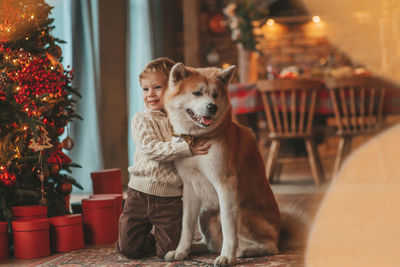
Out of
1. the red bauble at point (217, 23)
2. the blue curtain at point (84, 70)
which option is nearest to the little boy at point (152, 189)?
the blue curtain at point (84, 70)

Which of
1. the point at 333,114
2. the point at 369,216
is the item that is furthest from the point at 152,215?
the point at 333,114

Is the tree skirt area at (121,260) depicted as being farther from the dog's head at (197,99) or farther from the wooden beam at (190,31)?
the wooden beam at (190,31)

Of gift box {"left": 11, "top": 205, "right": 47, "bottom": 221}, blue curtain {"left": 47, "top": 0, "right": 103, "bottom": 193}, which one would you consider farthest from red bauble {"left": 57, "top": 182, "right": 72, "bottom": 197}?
blue curtain {"left": 47, "top": 0, "right": 103, "bottom": 193}

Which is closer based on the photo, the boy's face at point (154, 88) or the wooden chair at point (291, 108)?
the boy's face at point (154, 88)

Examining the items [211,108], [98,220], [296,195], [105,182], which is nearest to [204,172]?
[211,108]

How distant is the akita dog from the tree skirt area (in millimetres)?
52

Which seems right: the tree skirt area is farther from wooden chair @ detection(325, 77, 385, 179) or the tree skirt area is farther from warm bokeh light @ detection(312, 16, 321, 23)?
warm bokeh light @ detection(312, 16, 321, 23)

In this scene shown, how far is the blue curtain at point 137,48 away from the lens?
5.10 meters

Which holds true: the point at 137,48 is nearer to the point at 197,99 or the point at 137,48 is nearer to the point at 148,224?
the point at 148,224

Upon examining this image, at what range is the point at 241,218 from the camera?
2025 mm

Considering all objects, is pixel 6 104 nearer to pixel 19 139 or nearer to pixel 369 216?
pixel 19 139

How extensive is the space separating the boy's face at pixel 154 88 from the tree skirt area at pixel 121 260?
677mm

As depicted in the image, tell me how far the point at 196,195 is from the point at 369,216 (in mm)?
1361

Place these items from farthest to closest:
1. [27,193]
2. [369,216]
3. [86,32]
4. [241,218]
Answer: [86,32] < [369,216] < [27,193] < [241,218]
